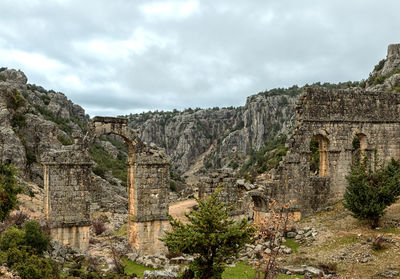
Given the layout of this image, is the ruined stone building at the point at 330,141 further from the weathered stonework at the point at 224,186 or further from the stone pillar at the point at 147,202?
the stone pillar at the point at 147,202

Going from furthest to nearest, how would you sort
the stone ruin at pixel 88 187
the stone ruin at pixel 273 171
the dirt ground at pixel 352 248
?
1. the stone ruin at pixel 273 171
2. the stone ruin at pixel 88 187
3. the dirt ground at pixel 352 248

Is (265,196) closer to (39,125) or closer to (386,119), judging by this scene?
(386,119)

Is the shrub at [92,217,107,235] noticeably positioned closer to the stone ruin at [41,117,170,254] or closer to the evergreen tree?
the stone ruin at [41,117,170,254]

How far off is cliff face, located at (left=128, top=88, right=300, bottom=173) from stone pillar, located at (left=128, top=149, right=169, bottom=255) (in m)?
62.7

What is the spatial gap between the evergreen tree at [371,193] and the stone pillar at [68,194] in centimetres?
1120

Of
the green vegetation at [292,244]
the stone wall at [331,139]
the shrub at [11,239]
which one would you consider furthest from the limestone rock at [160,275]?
the stone wall at [331,139]

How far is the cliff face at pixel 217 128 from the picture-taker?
84062 mm

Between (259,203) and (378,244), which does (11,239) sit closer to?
(259,203)

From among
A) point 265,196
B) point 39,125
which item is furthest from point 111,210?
point 265,196

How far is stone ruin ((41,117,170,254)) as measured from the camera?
601 inches

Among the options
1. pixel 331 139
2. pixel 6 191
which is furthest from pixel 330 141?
pixel 6 191

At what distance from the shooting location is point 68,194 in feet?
50.8

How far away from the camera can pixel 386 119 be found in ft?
76.8

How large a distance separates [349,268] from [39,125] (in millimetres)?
29844
